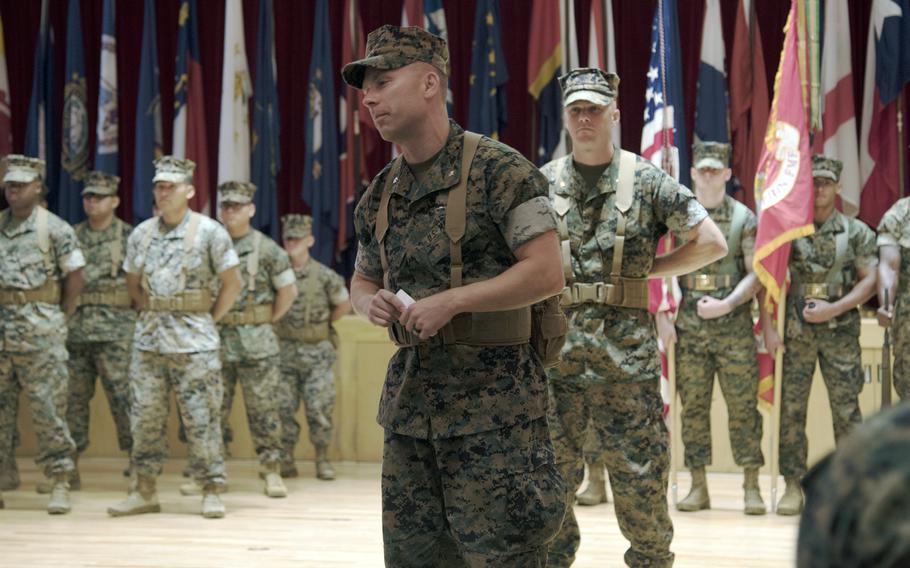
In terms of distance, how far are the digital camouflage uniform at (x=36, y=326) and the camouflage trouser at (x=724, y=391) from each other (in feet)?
10.5

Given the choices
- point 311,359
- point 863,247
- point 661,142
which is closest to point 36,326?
point 311,359

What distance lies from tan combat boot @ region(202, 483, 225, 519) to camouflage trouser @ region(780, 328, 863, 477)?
2.86 metres

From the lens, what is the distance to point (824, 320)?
6.28 meters

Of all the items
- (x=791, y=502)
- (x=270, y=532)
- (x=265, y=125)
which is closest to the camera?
(x=270, y=532)

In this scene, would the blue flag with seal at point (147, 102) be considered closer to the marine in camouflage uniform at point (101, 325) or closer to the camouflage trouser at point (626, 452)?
the marine in camouflage uniform at point (101, 325)

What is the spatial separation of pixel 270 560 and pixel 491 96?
436 centimetres

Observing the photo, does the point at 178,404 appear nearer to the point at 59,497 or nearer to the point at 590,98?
the point at 59,497

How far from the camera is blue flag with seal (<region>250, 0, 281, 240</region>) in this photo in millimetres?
8977

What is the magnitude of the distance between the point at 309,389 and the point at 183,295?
5.93 feet

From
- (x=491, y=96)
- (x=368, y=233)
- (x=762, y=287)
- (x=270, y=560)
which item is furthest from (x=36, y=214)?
(x=368, y=233)

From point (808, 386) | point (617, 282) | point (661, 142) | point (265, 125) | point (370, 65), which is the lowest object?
point (808, 386)

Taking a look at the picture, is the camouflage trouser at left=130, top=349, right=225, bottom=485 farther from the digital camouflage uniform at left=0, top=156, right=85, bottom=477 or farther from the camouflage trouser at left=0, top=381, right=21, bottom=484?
the camouflage trouser at left=0, top=381, right=21, bottom=484

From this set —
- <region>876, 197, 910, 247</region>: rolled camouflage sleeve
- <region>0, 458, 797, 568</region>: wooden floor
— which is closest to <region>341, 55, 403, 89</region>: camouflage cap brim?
<region>0, 458, 797, 568</region>: wooden floor

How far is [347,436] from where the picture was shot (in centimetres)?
846
